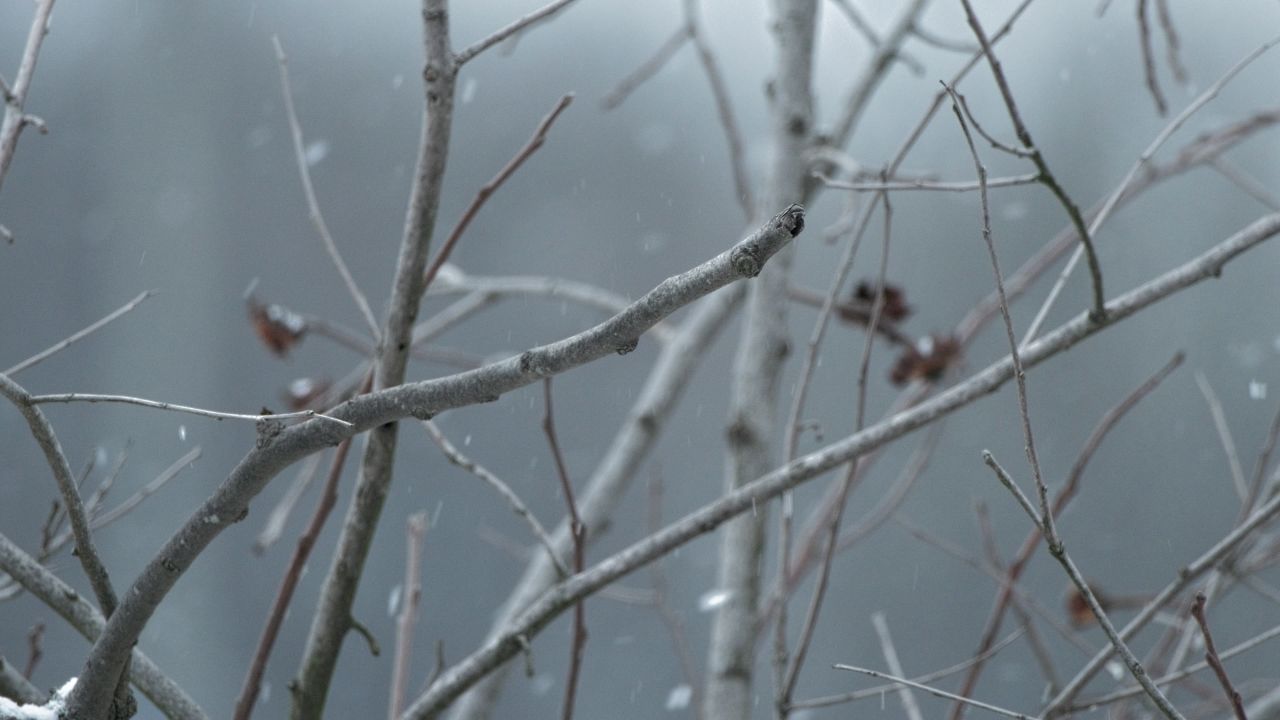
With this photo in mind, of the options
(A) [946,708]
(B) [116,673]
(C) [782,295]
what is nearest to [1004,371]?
(C) [782,295]

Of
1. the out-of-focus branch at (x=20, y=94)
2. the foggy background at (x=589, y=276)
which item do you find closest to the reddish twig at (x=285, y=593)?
the out-of-focus branch at (x=20, y=94)

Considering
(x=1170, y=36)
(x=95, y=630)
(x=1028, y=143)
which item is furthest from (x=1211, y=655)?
(x=1170, y=36)

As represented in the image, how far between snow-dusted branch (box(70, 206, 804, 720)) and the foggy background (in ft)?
8.99

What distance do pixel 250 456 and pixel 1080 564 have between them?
3208mm

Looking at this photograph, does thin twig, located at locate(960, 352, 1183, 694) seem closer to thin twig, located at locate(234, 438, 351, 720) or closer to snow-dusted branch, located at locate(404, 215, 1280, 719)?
snow-dusted branch, located at locate(404, 215, 1280, 719)

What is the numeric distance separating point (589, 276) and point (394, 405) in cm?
303

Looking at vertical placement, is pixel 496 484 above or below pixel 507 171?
below

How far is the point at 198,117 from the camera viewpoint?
3475 millimetres

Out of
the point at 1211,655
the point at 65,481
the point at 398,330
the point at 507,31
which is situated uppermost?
the point at 507,31

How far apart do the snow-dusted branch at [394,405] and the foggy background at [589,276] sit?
8.99 feet

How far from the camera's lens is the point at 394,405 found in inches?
14.2

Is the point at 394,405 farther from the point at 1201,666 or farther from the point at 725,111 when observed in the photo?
the point at 725,111

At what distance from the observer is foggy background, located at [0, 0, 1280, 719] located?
10.3 ft

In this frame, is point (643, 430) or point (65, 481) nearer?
point (65, 481)
